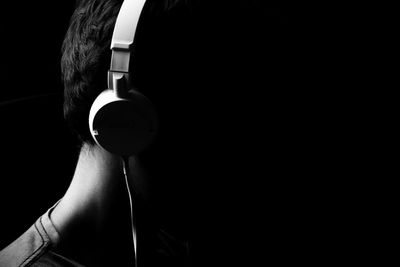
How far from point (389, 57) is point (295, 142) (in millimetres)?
369

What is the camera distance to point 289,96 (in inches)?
31.7

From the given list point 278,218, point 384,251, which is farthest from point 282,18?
point 384,251

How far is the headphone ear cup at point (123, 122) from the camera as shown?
679 mm

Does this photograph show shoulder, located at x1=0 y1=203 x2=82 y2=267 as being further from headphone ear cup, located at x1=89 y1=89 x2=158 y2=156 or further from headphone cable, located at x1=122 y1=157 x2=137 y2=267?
headphone ear cup, located at x1=89 y1=89 x2=158 y2=156

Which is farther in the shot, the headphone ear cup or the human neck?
the human neck

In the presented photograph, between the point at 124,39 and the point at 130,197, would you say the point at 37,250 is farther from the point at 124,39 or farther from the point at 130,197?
the point at 124,39

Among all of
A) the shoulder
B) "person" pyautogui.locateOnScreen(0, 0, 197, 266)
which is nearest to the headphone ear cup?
"person" pyautogui.locateOnScreen(0, 0, 197, 266)

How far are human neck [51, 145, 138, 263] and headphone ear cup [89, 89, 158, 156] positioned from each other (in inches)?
4.8

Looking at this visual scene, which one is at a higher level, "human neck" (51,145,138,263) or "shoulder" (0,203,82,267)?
"human neck" (51,145,138,263)

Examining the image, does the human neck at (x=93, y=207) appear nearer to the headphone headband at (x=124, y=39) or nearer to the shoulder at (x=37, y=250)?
the shoulder at (x=37, y=250)

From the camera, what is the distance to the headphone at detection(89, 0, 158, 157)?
2.19 feet

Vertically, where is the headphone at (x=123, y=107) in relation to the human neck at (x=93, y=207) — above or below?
above

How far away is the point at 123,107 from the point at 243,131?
219 mm

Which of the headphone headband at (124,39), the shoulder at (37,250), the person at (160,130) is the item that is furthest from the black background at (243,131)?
the shoulder at (37,250)
